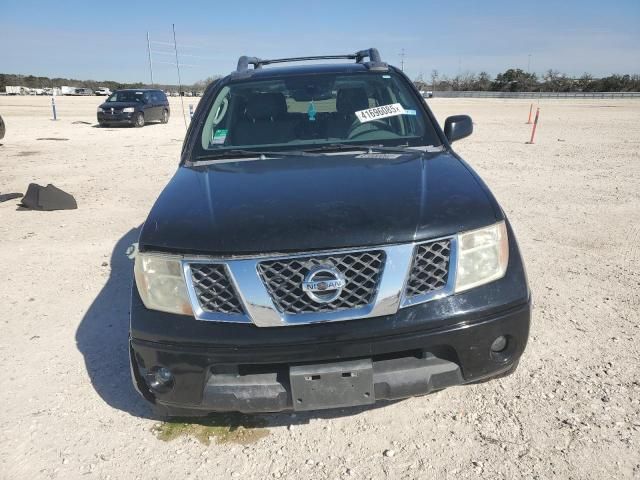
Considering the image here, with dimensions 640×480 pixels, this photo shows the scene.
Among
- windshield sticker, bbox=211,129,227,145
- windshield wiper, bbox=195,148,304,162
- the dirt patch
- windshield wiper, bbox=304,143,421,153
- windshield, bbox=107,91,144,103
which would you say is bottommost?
the dirt patch

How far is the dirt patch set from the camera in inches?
99.0

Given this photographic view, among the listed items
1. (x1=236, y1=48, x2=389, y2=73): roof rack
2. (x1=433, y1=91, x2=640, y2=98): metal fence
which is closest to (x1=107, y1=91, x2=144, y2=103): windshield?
(x1=236, y1=48, x2=389, y2=73): roof rack

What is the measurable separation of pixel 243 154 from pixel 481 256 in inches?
66.0

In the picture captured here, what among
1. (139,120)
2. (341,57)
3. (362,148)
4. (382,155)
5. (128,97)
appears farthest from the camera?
(128,97)

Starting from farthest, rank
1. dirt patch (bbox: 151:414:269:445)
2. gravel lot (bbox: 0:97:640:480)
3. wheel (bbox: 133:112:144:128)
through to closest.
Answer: wheel (bbox: 133:112:144:128)
dirt patch (bbox: 151:414:269:445)
gravel lot (bbox: 0:97:640:480)

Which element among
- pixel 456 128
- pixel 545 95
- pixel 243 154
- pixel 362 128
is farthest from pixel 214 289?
pixel 545 95

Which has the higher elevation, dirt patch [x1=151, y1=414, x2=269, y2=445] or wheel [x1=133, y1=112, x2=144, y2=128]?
wheel [x1=133, y1=112, x2=144, y2=128]

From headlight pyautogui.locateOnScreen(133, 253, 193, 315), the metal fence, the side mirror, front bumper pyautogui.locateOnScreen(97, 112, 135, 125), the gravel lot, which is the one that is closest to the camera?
headlight pyautogui.locateOnScreen(133, 253, 193, 315)

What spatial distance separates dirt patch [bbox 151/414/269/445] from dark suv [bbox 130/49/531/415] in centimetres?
26

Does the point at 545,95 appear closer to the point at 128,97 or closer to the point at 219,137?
the point at 128,97

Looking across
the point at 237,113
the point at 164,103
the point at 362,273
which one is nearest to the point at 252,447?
the point at 362,273

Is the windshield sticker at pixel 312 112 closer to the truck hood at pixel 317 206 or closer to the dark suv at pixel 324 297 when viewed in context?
the truck hood at pixel 317 206

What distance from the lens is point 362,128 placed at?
11.3 feet

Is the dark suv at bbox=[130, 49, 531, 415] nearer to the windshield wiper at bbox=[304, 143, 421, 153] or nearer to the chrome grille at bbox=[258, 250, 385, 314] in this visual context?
the chrome grille at bbox=[258, 250, 385, 314]
